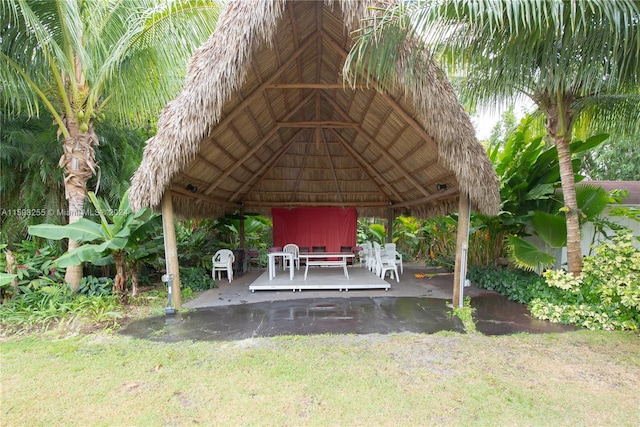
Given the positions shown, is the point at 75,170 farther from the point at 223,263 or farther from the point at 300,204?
the point at 300,204

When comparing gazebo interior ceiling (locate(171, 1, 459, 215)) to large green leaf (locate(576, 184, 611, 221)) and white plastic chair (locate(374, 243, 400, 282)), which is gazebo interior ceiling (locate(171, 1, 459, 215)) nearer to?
white plastic chair (locate(374, 243, 400, 282))

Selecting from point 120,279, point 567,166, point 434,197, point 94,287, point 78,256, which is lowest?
point 94,287

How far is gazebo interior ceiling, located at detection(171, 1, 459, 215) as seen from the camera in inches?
201

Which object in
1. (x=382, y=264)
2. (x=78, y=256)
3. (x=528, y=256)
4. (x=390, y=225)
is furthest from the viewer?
(x=390, y=225)

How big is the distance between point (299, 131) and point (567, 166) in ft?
19.6

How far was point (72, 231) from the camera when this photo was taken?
4.94m

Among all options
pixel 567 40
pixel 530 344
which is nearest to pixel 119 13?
pixel 567 40

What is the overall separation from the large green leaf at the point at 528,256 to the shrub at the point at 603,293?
241mm

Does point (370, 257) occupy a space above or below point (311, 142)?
below

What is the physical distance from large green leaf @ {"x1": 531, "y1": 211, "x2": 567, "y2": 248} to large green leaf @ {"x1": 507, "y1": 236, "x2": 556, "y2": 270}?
405mm

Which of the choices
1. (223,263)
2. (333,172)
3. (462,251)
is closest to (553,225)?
(462,251)

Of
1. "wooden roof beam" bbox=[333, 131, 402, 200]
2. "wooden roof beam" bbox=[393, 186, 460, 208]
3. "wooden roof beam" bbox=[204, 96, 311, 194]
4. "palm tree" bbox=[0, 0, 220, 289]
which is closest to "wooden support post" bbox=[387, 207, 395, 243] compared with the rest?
"wooden roof beam" bbox=[393, 186, 460, 208]

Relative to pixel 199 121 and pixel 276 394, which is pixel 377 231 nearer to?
pixel 199 121

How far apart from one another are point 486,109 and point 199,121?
13.7 feet
